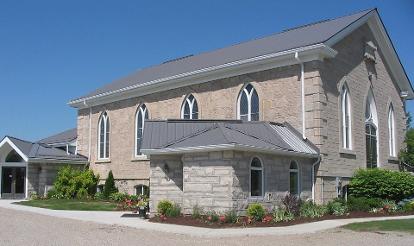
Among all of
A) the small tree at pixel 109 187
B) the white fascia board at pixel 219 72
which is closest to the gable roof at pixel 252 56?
the white fascia board at pixel 219 72

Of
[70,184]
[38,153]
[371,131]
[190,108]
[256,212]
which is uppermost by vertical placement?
[190,108]

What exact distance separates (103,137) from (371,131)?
1816 centimetres

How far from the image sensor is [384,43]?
30.2 metres

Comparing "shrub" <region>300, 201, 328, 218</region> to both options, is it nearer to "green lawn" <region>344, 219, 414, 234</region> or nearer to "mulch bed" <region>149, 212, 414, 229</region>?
"mulch bed" <region>149, 212, 414, 229</region>

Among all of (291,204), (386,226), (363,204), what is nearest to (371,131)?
(363,204)

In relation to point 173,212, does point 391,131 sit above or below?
above

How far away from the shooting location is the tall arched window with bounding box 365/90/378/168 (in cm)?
2777

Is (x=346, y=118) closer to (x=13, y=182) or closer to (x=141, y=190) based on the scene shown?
(x=141, y=190)

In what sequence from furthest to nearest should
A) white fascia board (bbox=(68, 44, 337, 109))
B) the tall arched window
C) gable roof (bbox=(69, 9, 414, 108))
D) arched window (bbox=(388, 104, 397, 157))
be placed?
1. arched window (bbox=(388, 104, 397, 157))
2. the tall arched window
3. gable roof (bbox=(69, 9, 414, 108))
4. white fascia board (bbox=(68, 44, 337, 109))

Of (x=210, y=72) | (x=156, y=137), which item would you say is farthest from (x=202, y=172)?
(x=210, y=72)

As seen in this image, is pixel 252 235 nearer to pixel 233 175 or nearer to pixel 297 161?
pixel 233 175

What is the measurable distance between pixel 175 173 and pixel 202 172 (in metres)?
1.97

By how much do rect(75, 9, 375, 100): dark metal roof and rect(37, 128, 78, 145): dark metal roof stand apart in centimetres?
464

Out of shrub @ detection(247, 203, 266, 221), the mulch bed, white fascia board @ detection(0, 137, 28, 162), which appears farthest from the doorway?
shrub @ detection(247, 203, 266, 221)
